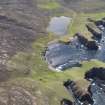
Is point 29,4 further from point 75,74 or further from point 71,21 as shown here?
point 75,74

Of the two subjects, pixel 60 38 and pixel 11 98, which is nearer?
pixel 11 98

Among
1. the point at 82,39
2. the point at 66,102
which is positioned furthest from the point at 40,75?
the point at 82,39

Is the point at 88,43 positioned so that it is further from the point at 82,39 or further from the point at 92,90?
the point at 92,90

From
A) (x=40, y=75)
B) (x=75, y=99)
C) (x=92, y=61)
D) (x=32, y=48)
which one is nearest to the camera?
(x=75, y=99)

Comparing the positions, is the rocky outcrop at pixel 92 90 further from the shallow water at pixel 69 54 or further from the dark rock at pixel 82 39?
the dark rock at pixel 82 39

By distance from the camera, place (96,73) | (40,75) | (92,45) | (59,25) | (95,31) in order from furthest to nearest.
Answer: (59,25)
(95,31)
(92,45)
(96,73)
(40,75)

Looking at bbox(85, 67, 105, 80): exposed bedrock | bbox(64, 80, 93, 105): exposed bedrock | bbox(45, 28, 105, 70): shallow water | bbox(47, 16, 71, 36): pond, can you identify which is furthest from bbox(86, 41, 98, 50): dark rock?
bbox(64, 80, 93, 105): exposed bedrock

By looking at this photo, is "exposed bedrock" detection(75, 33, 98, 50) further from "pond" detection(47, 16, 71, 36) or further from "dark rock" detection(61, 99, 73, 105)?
"dark rock" detection(61, 99, 73, 105)

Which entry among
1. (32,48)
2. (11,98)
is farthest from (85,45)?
(11,98)
